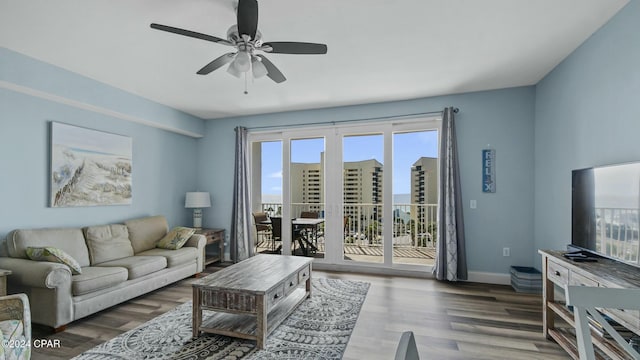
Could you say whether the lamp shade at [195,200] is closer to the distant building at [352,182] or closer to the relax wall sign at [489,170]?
the distant building at [352,182]

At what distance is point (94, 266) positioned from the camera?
131 inches

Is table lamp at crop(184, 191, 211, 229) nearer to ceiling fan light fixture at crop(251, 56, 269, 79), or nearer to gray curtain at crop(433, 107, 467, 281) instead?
ceiling fan light fixture at crop(251, 56, 269, 79)

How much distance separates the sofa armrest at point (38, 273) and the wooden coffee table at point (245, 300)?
121 cm

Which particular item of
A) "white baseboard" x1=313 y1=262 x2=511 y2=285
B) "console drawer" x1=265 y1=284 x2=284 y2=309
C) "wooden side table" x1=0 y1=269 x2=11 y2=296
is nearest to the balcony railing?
"white baseboard" x1=313 y1=262 x2=511 y2=285

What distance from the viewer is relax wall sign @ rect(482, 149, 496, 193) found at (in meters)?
3.97

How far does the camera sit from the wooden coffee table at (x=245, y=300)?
235cm

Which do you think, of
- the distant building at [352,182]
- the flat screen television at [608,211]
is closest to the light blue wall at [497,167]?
the distant building at [352,182]

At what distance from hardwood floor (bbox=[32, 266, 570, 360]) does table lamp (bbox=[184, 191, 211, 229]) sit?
1452 millimetres

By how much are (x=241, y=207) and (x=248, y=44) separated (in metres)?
3.31

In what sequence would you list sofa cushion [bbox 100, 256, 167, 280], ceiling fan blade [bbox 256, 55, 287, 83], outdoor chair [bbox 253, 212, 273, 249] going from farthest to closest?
outdoor chair [bbox 253, 212, 273, 249], sofa cushion [bbox 100, 256, 167, 280], ceiling fan blade [bbox 256, 55, 287, 83]

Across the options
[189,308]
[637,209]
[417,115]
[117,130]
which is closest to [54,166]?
[117,130]

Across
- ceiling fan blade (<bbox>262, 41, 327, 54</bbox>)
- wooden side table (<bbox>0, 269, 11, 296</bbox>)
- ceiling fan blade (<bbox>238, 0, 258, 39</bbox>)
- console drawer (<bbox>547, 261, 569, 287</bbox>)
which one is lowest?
wooden side table (<bbox>0, 269, 11, 296</bbox>)

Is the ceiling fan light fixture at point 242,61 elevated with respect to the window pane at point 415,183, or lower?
elevated

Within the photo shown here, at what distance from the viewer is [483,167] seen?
4.02 metres
